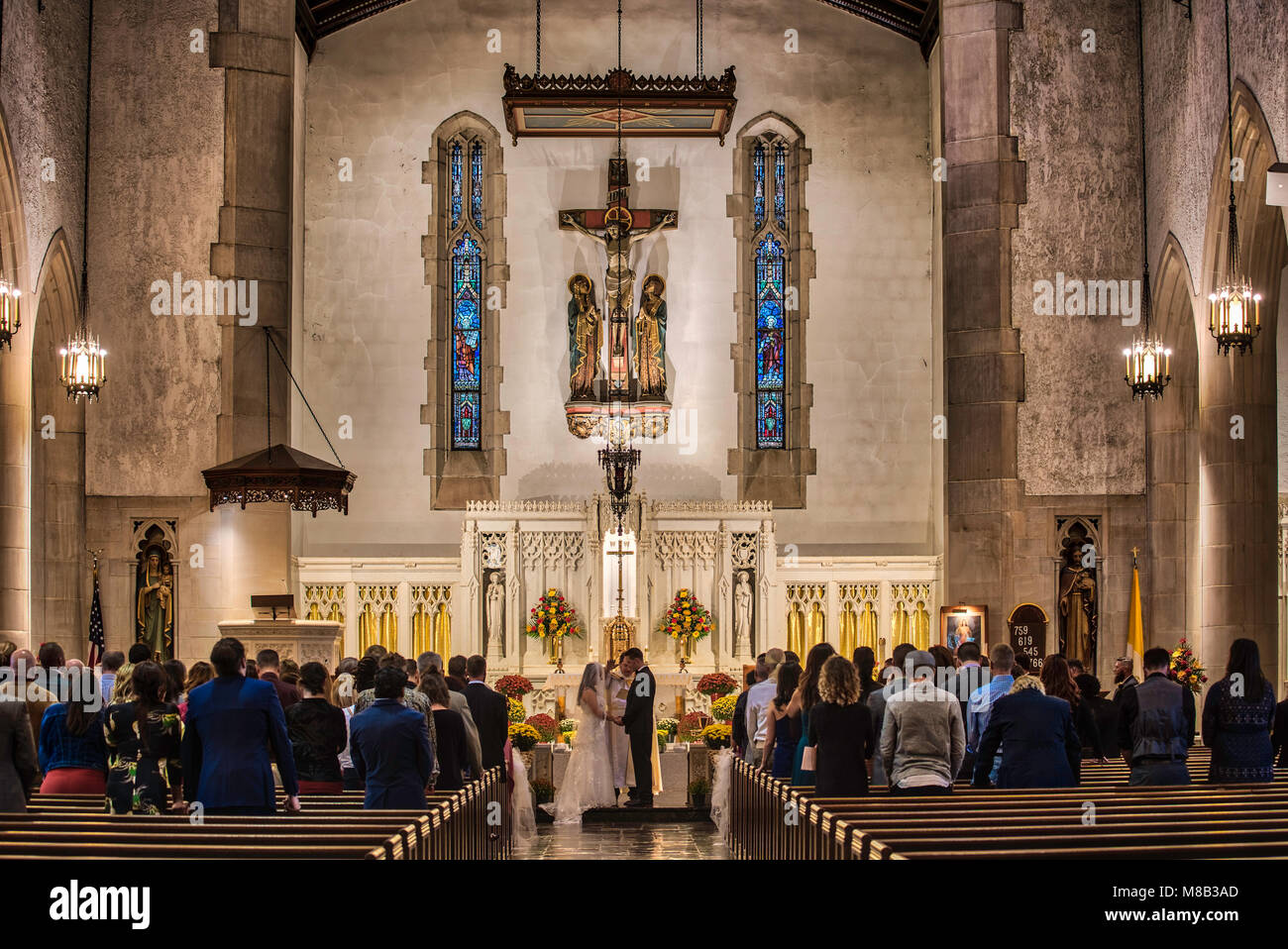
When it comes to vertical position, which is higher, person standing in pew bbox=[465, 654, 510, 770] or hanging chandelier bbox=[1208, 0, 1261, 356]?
hanging chandelier bbox=[1208, 0, 1261, 356]

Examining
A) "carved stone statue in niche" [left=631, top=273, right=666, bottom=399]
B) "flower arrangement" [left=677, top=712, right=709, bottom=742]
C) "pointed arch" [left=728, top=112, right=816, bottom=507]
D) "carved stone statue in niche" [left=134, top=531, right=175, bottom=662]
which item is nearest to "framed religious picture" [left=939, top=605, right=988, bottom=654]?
"flower arrangement" [left=677, top=712, right=709, bottom=742]

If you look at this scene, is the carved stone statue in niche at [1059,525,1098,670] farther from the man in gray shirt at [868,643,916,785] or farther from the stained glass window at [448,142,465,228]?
the stained glass window at [448,142,465,228]

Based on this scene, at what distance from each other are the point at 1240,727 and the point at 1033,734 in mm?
1220

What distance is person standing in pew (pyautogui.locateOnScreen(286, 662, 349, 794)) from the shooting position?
300 inches

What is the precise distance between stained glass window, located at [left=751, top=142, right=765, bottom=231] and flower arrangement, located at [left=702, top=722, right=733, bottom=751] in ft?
28.9

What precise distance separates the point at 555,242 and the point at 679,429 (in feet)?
9.29

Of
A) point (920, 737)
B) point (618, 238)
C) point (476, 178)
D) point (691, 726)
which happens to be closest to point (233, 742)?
point (920, 737)

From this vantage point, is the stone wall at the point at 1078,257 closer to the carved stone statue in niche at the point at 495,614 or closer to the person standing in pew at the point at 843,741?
the carved stone statue in niche at the point at 495,614

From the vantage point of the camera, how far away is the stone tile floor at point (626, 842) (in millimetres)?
10430

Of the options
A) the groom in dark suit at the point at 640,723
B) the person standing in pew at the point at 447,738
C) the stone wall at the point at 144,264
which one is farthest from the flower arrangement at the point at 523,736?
the stone wall at the point at 144,264

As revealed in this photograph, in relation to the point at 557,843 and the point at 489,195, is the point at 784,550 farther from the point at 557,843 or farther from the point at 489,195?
Answer: the point at 557,843

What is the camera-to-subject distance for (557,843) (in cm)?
1099

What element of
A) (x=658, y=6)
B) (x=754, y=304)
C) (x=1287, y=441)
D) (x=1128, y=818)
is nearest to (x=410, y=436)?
(x=754, y=304)

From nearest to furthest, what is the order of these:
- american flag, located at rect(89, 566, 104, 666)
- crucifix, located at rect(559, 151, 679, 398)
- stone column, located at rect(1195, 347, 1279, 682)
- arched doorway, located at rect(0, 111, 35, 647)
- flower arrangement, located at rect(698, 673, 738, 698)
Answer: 1. arched doorway, located at rect(0, 111, 35, 647)
2. stone column, located at rect(1195, 347, 1279, 682)
3. flower arrangement, located at rect(698, 673, 738, 698)
4. american flag, located at rect(89, 566, 104, 666)
5. crucifix, located at rect(559, 151, 679, 398)
